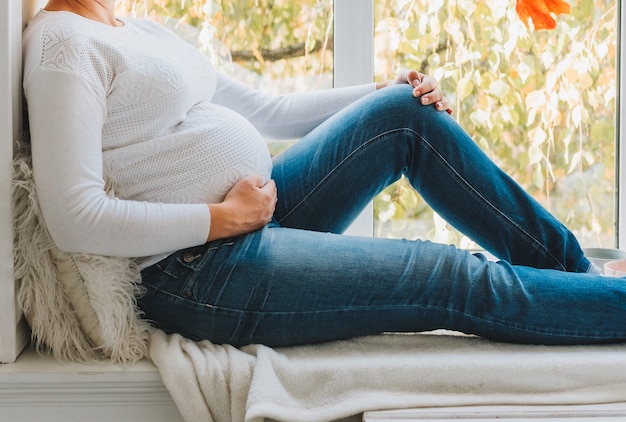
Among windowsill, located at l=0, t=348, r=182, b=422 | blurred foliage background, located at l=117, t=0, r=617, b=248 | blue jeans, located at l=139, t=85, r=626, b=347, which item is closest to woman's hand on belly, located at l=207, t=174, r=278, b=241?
blue jeans, located at l=139, t=85, r=626, b=347

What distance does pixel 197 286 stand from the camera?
129cm

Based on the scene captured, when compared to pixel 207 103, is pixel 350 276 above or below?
below

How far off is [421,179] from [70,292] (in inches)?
26.7

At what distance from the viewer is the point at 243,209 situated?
1338 millimetres

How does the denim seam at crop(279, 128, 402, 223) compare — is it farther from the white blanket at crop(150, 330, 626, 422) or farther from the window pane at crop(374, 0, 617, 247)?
the window pane at crop(374, 0, 617, 247)

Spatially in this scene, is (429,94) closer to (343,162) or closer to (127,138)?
(343,162)

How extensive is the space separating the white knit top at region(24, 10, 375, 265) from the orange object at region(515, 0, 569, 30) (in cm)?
90

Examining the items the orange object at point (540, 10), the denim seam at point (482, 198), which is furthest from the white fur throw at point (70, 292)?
the orange object at point (540, 10)

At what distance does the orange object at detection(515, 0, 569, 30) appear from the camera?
2.00 meters

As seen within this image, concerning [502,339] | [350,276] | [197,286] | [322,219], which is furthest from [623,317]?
[197,286]

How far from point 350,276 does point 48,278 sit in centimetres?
49

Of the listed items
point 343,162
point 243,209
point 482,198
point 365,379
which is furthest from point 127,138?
point 482,198

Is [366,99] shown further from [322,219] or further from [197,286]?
[197,286]

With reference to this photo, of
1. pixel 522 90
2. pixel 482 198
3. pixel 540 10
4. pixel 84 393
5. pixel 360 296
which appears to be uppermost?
pixel 540 10
